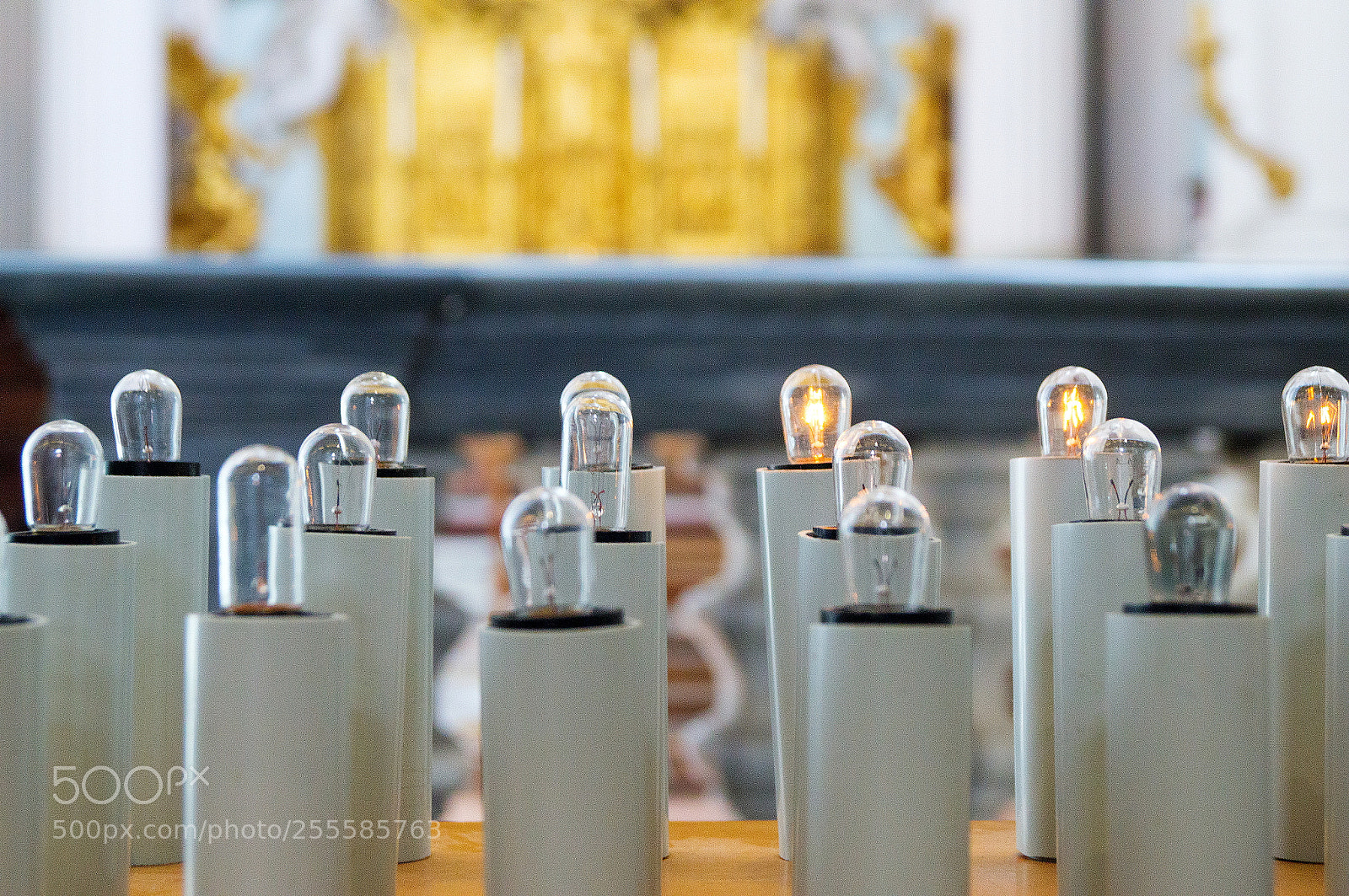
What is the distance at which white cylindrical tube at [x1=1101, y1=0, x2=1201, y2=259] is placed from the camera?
7.14 feet

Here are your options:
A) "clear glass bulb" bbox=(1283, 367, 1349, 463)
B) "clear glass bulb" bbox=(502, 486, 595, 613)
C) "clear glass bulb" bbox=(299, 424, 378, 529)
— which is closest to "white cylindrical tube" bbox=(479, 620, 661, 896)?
"clear glass bulb" bbox=(502, 486, 595, 613)

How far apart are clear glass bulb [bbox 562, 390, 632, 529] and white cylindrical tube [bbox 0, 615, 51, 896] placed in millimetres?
258

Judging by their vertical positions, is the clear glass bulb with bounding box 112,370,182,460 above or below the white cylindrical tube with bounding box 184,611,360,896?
above

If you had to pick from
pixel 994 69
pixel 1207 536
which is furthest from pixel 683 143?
pixel 1207 536

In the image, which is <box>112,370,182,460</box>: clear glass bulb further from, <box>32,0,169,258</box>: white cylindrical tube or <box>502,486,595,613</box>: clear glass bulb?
<box>32,0,169,258</box>: white cylindrical tube

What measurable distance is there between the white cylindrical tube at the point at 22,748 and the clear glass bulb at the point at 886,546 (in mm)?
308

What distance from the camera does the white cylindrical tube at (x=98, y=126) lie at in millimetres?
2020

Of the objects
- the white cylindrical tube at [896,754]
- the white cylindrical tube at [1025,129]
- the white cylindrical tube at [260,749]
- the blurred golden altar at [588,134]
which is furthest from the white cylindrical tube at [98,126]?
the white cylindrical tube at [896,754]

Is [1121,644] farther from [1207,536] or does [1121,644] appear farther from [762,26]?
[762,26]

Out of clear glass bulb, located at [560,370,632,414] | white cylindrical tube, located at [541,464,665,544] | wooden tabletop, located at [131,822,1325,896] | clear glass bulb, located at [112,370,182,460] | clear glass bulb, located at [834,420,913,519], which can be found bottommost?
wooden tabletop, located at [131,822,1325,896]

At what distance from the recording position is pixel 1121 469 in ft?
2.30

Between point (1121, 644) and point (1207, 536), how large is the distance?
0.05 metres

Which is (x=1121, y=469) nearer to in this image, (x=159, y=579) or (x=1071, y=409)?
(x=1071, y=409)

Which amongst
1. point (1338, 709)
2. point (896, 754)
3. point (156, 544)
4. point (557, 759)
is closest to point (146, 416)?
point (156, 544)
